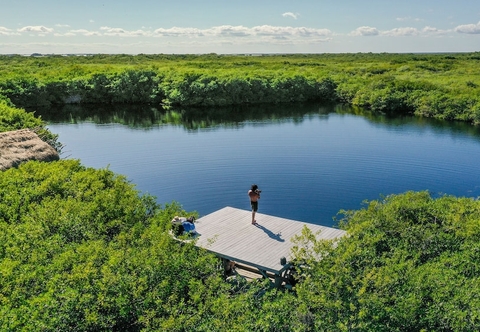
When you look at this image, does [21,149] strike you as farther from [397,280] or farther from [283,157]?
[397,280]

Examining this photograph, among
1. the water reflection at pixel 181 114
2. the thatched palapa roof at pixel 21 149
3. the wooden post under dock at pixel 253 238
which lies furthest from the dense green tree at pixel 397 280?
the water reflection at pixel 181 114

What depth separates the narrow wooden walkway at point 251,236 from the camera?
15883mm

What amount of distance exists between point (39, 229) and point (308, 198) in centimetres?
1759

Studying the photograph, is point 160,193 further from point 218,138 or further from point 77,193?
point 218,138

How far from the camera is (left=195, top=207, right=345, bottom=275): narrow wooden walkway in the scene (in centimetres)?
1588

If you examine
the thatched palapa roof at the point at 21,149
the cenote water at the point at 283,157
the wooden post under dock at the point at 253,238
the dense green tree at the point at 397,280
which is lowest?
the cenote water at the point at 283,157

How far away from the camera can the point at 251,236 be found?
57.7ft

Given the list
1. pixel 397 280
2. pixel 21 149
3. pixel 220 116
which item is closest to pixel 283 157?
pixel 21 149

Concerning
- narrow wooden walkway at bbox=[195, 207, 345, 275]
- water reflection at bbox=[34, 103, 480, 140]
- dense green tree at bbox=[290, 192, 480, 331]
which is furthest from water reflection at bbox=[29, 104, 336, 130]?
dense green tree at bbox=[290, 192, 480, 331]

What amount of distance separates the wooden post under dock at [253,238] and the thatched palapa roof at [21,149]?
12.2 metres

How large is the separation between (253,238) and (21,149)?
15663mm

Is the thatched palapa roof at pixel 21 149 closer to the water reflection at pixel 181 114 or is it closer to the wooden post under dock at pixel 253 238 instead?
the wooden post under dock at pixel 253 238

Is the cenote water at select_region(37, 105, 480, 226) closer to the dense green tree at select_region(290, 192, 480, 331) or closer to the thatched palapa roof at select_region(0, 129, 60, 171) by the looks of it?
the thatched palapa roof at select_region(0, 129, 60, 171)

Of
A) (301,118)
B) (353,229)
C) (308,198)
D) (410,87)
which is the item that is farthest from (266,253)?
(410,87)
